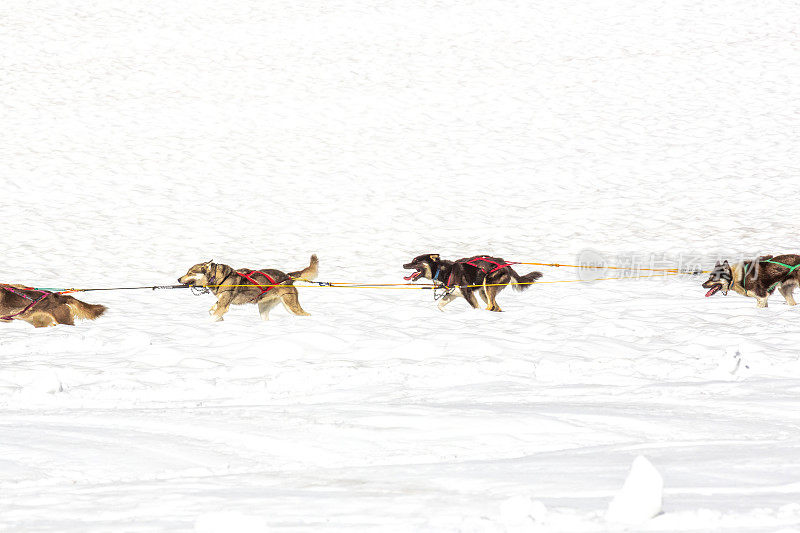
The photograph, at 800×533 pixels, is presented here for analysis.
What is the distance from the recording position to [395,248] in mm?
14281

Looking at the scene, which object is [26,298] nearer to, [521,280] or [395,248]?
[521,280]

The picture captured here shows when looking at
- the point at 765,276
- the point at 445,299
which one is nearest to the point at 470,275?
the point at 445,299

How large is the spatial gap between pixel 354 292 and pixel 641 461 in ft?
28.4

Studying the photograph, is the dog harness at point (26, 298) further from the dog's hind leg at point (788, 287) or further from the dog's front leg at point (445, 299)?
the dog's hind leg at point (788, 287)

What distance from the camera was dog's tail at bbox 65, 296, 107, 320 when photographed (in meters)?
8.52

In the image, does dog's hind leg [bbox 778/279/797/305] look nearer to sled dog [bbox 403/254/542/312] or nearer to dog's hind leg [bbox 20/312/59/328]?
sled dog [bbox 403/254/542/312]

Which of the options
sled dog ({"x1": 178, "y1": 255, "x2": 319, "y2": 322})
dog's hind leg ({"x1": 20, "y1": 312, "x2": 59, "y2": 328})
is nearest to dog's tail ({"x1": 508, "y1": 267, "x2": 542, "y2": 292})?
sled dog ({"x1": 178, "y1": 255, "x2": 319, "y2": 322})

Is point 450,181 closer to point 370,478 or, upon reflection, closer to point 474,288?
point 474,288

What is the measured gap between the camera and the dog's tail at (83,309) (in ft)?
27.9

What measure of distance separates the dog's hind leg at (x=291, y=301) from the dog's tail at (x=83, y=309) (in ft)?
5.70

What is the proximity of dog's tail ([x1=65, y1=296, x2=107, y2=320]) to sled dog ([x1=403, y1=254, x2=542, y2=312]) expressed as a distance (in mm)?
3062

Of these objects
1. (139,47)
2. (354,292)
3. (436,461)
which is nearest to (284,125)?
(139,47)

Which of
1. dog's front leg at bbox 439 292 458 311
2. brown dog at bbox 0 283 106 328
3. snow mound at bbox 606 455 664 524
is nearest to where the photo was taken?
snow mound at bbox 606 455 664 524

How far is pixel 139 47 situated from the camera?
25.0 meters
